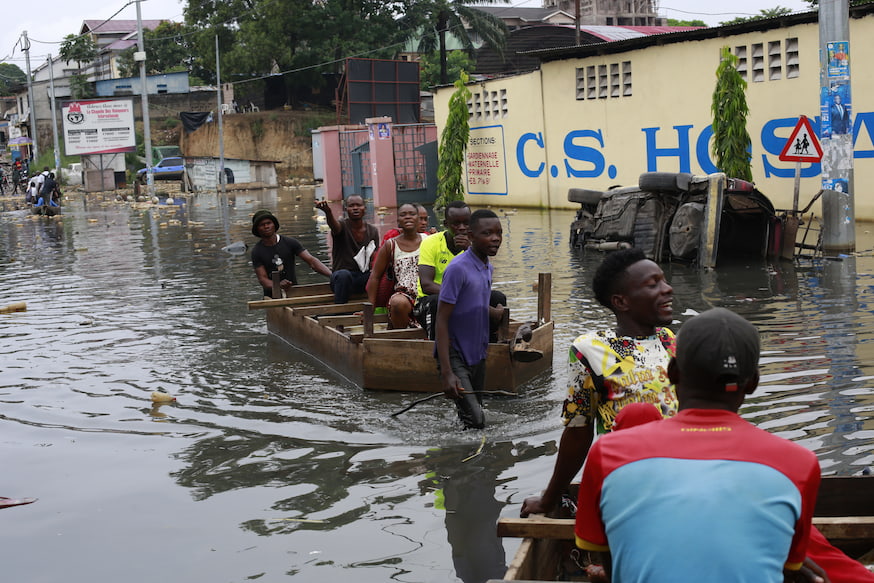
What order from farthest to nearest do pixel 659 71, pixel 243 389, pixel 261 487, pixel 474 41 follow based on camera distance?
pixel 474 41 < pixel 659 71 < pixel 243 389 < pixel 261 487

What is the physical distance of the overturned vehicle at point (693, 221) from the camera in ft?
50.9

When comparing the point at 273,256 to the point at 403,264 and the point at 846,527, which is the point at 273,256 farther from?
the point at 846,527

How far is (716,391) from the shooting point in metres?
2.56

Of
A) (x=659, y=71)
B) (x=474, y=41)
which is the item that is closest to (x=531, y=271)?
(x=659, y=71)

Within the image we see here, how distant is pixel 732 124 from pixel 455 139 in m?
12.1

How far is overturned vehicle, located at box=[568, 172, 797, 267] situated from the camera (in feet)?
50.9

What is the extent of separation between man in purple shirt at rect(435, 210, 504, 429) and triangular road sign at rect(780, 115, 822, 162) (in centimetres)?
1043

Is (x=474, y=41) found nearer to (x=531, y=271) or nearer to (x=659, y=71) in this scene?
(x=659, y=71)

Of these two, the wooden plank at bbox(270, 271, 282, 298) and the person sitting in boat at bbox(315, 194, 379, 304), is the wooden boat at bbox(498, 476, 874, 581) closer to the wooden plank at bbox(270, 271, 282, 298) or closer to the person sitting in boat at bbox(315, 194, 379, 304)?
the person sitting in boat at bbox(315, 194, 379, 304)

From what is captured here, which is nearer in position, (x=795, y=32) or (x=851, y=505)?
(x=851, y=505)

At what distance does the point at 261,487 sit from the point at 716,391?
14.3 feet

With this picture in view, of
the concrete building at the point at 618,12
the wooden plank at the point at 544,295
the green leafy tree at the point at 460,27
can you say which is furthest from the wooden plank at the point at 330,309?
the concrete building at the point at 618,12

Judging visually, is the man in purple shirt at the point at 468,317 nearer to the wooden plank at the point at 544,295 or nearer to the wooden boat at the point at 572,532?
the wooden plank at the point at 544,295

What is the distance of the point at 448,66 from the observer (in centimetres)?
5844
